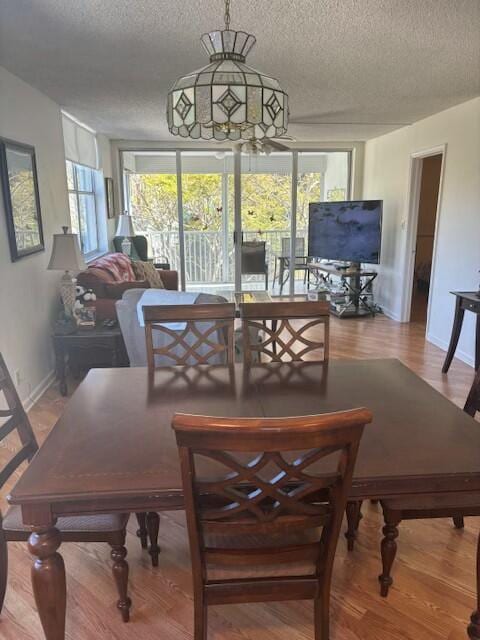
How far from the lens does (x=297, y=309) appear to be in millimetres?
2314

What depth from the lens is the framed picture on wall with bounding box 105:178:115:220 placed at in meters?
6.09

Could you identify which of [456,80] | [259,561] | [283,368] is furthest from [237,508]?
[456,80]

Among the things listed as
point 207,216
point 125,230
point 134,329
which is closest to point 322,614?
point 134,329

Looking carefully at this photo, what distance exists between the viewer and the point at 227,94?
51.4 inches

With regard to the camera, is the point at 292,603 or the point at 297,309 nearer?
the point at 292,603

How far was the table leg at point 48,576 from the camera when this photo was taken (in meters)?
1.25

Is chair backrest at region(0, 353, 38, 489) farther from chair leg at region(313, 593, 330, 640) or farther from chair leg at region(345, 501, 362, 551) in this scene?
chair leg at region(345, 501, 362, 551)

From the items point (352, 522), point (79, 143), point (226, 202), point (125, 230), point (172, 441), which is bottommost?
point (352, 522)

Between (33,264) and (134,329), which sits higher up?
(33,264)

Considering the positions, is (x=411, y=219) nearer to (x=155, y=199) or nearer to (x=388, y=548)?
(x=155, y=199)

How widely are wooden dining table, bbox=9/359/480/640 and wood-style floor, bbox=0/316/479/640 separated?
0.23 m

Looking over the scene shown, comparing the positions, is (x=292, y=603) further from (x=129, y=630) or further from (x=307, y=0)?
(x=307, y=0)

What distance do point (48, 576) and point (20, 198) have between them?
107 inches

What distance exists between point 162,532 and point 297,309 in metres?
1.24
